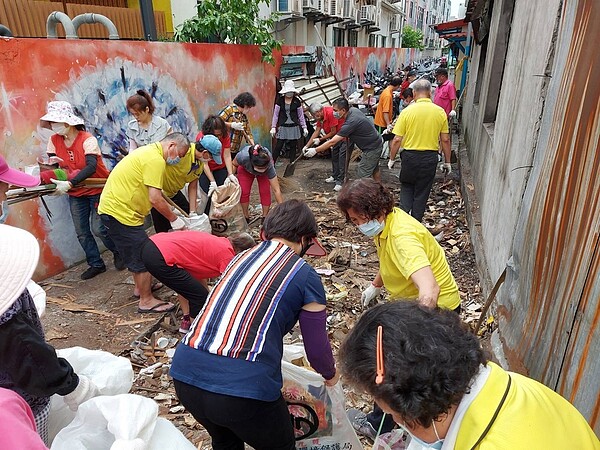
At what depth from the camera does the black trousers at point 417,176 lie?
5227mm

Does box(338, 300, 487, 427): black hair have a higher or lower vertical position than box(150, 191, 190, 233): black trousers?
higher

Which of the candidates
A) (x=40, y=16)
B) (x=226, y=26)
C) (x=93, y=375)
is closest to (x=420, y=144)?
(x=93, y=375)

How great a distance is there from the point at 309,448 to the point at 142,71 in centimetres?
545

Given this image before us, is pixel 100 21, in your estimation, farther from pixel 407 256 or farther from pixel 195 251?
pixel 407 256

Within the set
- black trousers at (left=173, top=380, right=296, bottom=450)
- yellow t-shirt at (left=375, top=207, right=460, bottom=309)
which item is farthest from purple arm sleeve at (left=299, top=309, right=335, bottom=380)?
yellow t-shirt at (left=375, top=207, right=460, bottom=309)

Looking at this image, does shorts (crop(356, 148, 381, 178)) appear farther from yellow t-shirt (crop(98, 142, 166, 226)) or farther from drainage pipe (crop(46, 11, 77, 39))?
drainage pipe (crop(46, 11, 77, 39))

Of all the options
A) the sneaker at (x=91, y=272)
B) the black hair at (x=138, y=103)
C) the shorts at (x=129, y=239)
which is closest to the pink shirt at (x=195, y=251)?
the shorts at (x=129, y=239)

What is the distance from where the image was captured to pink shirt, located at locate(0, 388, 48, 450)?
975 mm

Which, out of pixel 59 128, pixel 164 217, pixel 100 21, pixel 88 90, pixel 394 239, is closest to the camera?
pixel 394 239

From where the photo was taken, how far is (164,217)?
444cm

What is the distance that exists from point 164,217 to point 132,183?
0.81 m

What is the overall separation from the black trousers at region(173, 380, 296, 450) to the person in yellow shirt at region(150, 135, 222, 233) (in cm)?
286

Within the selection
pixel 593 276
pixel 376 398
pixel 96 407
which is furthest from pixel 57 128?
pixel 593 276

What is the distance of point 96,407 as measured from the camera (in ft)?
5.27
